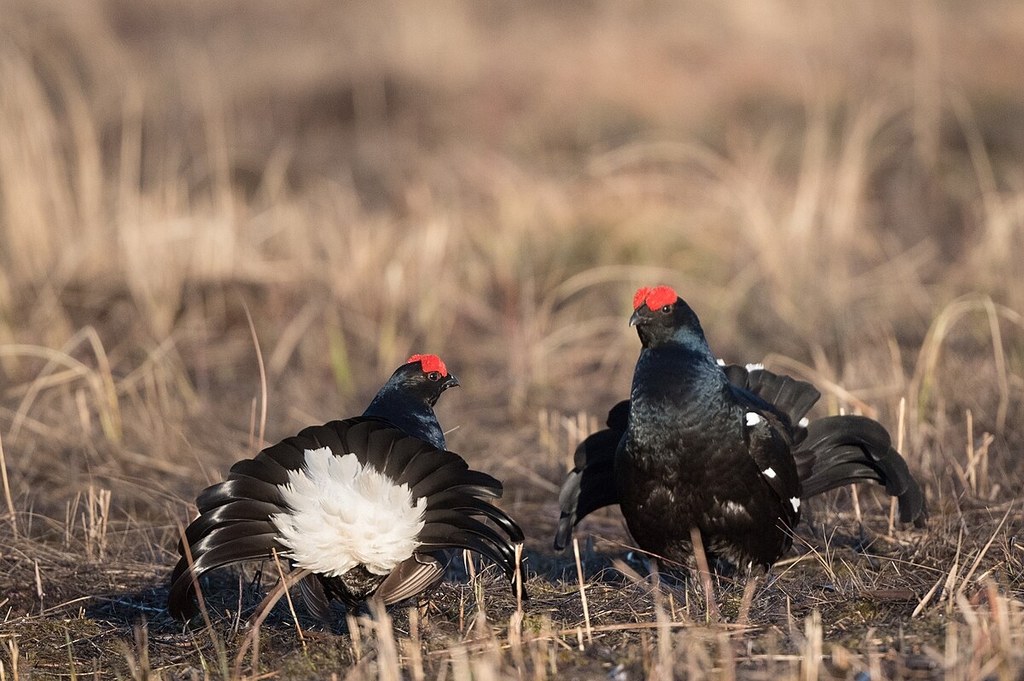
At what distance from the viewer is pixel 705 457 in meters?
3.40

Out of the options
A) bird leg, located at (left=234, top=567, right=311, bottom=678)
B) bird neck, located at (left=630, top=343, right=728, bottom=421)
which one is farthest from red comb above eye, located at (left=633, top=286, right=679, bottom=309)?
bird leg, located at (left=234, top=567, right=311, bottom=678)

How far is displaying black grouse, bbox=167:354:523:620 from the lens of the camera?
9.75 feet

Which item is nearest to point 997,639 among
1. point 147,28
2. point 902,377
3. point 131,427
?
point 902,377

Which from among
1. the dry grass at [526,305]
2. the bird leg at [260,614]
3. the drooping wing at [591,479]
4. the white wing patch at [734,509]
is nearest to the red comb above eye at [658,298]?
the drooping wing at [591,479]

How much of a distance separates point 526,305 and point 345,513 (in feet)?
11.2

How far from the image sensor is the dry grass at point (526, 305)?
10.2ft

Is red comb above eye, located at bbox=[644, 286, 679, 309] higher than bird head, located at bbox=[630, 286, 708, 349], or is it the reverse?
red comb above eye, located at bbox=[644, 286, 679, 309]

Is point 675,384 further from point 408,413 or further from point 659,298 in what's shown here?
point 408,413

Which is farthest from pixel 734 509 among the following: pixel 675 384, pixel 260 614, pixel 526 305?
pixel 526 305

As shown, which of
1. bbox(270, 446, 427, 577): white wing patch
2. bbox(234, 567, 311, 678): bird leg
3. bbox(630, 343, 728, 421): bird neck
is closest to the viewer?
bbox(234, 567, 311, 678): bird leg

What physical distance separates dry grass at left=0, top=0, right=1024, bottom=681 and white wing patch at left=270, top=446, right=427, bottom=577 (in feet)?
0.74

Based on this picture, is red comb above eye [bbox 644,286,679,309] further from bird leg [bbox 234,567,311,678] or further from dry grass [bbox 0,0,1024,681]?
bird leg [bbox 234,567,311,678]

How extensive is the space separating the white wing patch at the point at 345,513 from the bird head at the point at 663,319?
33.5 inches

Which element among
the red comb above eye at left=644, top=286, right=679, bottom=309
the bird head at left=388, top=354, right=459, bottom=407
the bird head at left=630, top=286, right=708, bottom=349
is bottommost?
the bird head at left=388, top=354, right=459, bottom=407
